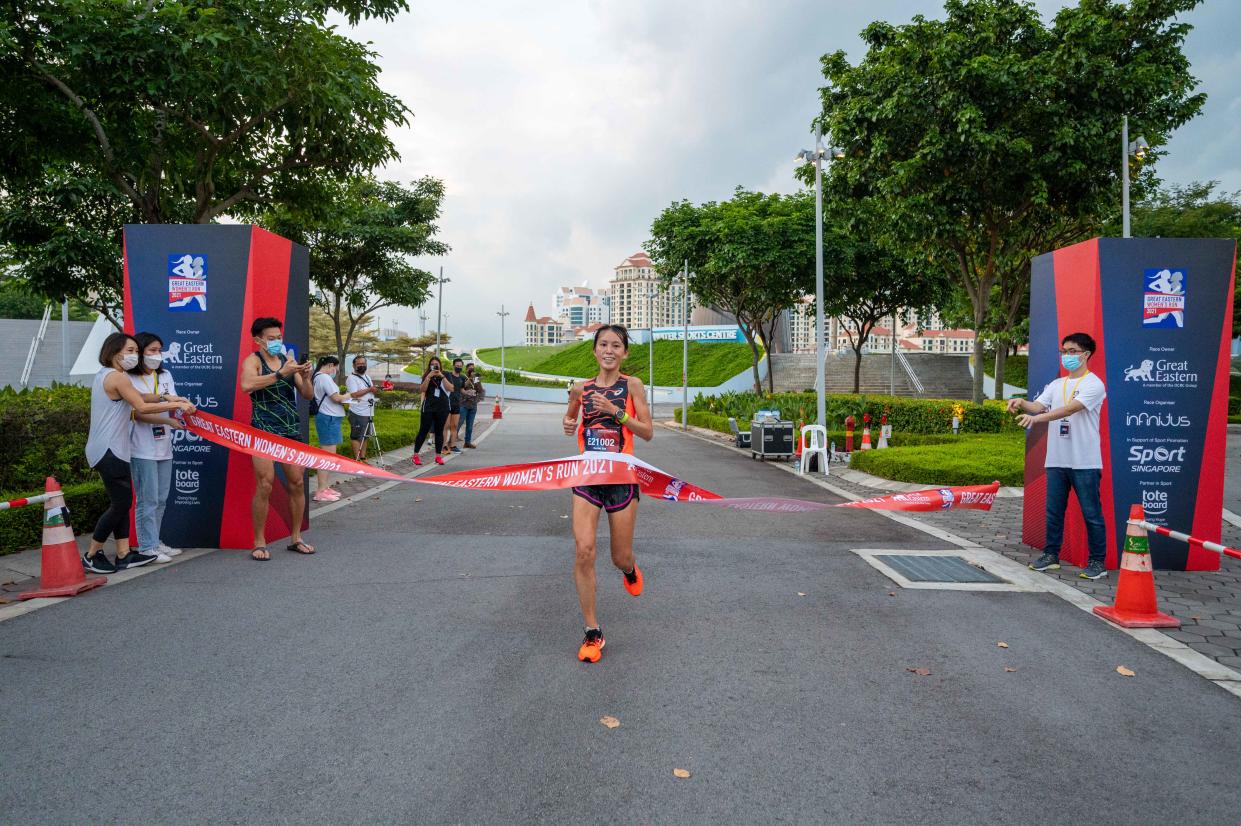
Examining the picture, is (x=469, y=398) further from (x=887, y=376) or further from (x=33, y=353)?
(x=887, y=376)

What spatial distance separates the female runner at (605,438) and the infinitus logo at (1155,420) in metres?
4.95

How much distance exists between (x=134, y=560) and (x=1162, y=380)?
8.88m

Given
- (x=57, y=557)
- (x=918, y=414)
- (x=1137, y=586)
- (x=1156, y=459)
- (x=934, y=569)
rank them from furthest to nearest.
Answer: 1. (x=918, y=414)
2. (x=1156, y=459)
3. (x=934, y=569)
4. (x=57, y=557)
5. (x=1137, y=586)

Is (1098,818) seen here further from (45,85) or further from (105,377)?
(45,85)

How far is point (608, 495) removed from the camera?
4.59m

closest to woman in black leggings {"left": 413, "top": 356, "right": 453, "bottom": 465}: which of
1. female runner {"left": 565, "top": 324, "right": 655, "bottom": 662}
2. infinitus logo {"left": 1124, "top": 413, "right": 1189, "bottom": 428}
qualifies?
female runner {"left": 565, "top": 324, "right": 655, "bottom": 662}

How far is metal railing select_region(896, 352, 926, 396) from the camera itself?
4788 cm

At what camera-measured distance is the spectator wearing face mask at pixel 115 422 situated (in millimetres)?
6066

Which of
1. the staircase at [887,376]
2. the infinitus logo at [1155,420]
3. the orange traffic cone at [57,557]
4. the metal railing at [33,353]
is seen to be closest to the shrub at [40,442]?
the orange traffic cone at [57,557]

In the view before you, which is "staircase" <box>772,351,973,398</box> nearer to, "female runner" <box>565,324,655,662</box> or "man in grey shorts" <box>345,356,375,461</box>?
"man in grey shorts" <box>345,356,375,461</box>

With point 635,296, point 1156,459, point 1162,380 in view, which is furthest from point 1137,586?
point 635,296

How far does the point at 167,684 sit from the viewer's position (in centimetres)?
395

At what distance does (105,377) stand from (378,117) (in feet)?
24.2

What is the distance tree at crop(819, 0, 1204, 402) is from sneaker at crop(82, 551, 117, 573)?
59.4 ft
